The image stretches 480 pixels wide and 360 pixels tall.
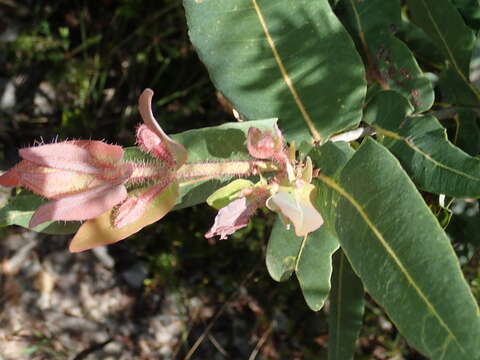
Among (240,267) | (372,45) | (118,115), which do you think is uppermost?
(372,45)

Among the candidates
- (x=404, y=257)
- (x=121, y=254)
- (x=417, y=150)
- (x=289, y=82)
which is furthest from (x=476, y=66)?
(x=121, y=254)

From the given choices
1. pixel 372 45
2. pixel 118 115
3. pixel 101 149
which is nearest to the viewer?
pixel 101 149

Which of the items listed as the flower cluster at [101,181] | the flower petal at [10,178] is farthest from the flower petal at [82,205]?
the flower petal at [10,178]

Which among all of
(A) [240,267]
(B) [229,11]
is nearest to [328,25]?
(B) [229,11]

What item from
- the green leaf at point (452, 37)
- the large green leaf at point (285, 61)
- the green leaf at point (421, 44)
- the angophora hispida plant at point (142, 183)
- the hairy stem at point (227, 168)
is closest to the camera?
the angophora hispida plant at point (142, 183)

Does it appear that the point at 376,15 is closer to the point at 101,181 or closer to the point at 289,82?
the point at 289,82

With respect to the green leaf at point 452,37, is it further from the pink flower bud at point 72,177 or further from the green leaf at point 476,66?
the pink flower bud at point 72,177

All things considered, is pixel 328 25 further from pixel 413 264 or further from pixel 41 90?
pixel 41 90

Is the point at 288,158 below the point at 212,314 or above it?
above
